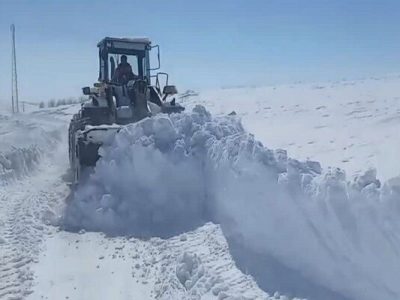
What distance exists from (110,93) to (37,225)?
3957 millimetres

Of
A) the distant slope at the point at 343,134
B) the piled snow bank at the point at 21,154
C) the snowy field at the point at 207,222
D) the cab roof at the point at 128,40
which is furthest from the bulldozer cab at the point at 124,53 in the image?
the distant slope at the point at 343,134

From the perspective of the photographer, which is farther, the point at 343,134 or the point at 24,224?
the point at 343,134

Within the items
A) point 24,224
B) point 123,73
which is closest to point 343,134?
point 123,73

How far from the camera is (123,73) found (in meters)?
11.0

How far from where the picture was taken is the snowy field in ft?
12.5

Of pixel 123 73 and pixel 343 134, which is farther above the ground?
pixel 123 73

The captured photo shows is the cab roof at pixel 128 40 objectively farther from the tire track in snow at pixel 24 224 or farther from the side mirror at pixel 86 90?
the tire track in snow at pixel 24 224

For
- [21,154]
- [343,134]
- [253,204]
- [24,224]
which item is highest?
[343,134]

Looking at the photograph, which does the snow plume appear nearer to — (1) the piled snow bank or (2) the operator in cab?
(2) the operator in cab

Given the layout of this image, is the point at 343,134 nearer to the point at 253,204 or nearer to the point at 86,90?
the point at 86,90

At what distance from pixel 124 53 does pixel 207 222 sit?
6086 millimetres

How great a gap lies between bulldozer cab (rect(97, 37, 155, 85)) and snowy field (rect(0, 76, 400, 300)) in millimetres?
3006

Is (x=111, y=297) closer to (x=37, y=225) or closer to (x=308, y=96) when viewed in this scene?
(x=37, y=225)

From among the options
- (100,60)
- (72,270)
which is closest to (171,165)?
(72,270)
